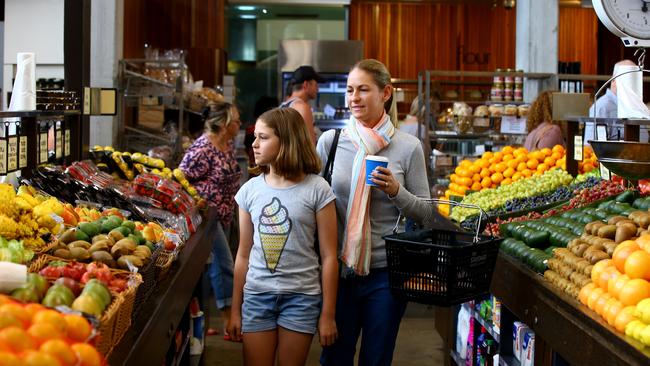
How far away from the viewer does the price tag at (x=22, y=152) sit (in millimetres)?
4418

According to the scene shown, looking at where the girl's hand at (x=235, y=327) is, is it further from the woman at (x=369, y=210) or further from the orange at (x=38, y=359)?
the orange at (x=38, y=359)

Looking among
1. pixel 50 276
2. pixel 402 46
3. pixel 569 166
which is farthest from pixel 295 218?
pixel 402 46

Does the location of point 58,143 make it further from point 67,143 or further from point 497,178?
point 497,178

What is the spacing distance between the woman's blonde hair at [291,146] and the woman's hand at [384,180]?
35 centimetres

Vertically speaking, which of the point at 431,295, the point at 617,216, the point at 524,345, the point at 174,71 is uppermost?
the point at 174,71

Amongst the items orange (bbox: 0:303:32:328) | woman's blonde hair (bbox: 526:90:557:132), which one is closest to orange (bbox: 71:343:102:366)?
orange (bbox: 0:303:32:328)

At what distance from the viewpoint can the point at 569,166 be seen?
6441mm

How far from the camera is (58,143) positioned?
18.0 feet

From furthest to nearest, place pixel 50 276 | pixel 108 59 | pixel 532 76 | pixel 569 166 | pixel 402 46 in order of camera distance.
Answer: pixel 402 46 → pixel 532 76 → pixel 108 59 → pixel 569 166 → pixel 50 276

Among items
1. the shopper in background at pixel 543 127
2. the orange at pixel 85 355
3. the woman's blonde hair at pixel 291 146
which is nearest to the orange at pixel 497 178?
the shopper in background at pixel 543 127

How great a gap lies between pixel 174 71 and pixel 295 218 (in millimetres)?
6024

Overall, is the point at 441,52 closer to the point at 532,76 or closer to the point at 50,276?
the point at 532,76

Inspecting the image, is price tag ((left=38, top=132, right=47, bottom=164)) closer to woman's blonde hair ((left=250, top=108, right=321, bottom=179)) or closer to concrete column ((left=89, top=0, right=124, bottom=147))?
woman's blonde hair ((left=250, top=108, right=321, bottom=179))

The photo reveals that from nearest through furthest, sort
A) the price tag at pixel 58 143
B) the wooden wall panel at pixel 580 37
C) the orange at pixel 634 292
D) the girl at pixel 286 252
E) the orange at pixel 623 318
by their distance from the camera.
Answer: the orange at pixel 623 318 < the orange at pixel 634 292 < the girl at pixel 286 252 < the price tag at pixel 58 143 < the wooden wall panel at pixel 580 37
